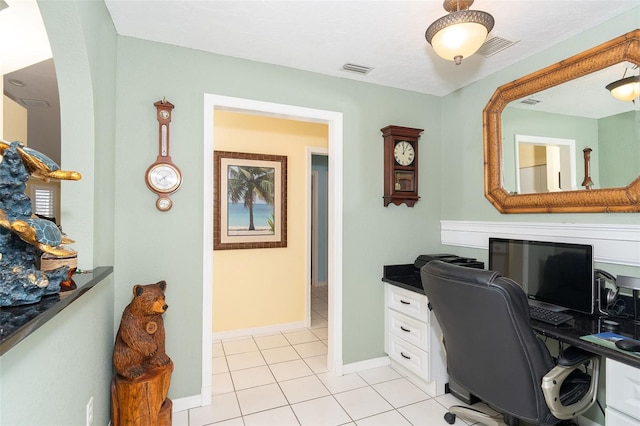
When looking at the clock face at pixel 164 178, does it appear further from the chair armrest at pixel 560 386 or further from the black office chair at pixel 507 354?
the chair armrest at pixel 560 386

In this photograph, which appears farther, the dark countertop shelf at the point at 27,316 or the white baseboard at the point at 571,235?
the white baseboard at the point at 571,235

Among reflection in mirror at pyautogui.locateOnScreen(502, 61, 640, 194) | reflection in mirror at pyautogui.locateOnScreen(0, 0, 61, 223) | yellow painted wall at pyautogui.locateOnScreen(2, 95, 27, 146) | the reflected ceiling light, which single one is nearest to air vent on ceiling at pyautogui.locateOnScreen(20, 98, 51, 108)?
reflection in mirror at pyautogui.locateOnScreen(0, 0, 61, 223)

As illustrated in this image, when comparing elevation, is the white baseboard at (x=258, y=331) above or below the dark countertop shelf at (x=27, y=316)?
below

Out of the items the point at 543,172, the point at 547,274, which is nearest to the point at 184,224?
the point at 547,274

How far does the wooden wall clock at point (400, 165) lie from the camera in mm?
2955

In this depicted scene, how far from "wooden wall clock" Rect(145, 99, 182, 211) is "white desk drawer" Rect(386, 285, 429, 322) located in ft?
6.47

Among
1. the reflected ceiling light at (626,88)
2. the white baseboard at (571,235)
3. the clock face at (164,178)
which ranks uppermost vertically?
the reflected ceiling light at (626,88)

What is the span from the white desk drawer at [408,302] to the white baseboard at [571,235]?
0.78 m

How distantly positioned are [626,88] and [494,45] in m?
0.83

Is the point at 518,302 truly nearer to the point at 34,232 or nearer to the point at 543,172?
the point at 543,172

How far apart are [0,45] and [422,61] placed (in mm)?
3098

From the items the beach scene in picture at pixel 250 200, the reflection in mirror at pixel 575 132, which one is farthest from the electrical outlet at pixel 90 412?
the reflection in mirror at pixel 575 132

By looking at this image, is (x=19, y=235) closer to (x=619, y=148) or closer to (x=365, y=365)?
(x=365, y=365)

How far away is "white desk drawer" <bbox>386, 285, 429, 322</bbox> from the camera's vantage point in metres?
2.50
